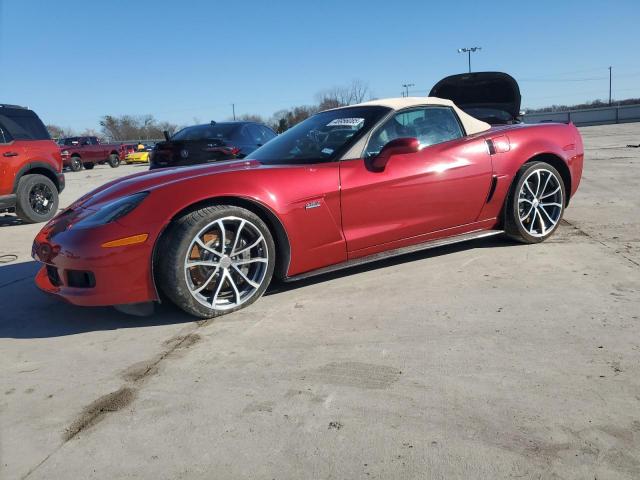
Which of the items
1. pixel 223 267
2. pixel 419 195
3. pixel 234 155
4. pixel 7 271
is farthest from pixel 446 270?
pixel 234 155

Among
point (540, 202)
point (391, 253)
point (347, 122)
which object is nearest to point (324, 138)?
point (347, 122)

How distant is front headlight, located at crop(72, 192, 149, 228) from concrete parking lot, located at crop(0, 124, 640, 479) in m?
0.66

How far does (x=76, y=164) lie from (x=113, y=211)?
23.4 m

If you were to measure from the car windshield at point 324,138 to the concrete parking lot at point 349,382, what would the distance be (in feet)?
3.18

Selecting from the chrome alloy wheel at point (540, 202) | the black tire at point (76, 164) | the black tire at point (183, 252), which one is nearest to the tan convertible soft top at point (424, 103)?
the chrome alloy wheel at point (540, 202)

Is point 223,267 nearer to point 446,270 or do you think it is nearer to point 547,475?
point 446,270

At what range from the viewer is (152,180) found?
3486mm

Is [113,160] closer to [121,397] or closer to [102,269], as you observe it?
[102,269]

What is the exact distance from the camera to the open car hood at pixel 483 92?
7.05m

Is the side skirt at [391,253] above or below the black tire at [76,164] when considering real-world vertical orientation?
below

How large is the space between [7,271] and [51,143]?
4.00m

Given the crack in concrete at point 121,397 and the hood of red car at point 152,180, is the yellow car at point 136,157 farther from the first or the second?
the crack in concrete at point 121,397

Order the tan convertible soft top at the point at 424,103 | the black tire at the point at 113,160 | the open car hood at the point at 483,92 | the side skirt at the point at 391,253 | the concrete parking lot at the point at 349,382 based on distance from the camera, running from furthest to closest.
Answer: the black tire at the point at 113,160 < the open car hood at the point at 483,92 < the tan convertible soft top at the point at 424,103 < the side skirt at the point at 391,253 < the concrete parking lot at the point at 349,382

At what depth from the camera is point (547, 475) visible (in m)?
1.70
